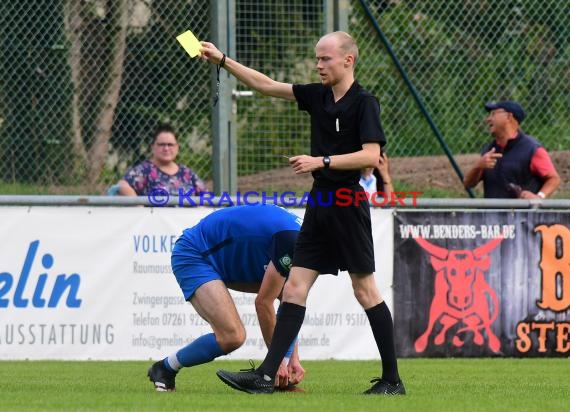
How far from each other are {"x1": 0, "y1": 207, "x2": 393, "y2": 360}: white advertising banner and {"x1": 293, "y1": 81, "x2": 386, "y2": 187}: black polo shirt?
397cm

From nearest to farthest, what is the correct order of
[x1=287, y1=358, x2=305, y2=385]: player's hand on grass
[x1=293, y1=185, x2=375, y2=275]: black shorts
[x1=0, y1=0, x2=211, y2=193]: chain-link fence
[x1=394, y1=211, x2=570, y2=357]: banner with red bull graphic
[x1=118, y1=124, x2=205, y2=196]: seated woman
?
[x1=293, y1=185, x2=375, y2=275]: black shorts < [x1=287, y1=358, x2=305, y2=385]: player's hand on grass < [x1=394, y1=211, x2=570, y2=357]: banner with red bull graphic < [x1=118, y1=124, x2=205, y2=196]: seated woman < [x1=0, y1=0, x2=211, y2=193]: chain-link fence

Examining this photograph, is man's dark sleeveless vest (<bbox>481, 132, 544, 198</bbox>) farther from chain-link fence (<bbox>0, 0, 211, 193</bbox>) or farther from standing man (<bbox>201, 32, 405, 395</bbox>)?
standing man (<bbox>201, 32, 405, 395</bbox>)

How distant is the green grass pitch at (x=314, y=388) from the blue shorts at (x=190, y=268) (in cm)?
64

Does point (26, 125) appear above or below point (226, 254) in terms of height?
above

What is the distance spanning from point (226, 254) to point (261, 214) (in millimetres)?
320

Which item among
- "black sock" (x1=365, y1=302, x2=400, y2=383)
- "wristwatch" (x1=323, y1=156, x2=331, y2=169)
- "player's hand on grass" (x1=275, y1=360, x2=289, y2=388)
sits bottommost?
"player's hand on grass" (x1=275, y1=360, x2=289, y2=388)

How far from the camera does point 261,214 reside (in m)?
8.20

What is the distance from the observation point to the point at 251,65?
13.3 metres

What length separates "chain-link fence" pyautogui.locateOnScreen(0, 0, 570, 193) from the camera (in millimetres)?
12695

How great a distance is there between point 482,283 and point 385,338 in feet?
14.6

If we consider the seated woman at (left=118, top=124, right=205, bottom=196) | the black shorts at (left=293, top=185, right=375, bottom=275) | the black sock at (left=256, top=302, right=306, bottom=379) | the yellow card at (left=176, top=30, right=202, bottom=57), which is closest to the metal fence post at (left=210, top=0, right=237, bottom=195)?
the seated woman at (left=118, top=124, right=205, bottom=196)

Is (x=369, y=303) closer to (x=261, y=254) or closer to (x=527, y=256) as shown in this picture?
(x=261, y=254)

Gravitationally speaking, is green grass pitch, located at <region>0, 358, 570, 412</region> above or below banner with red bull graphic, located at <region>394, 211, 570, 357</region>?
below

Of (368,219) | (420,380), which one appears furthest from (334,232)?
(420,380)
